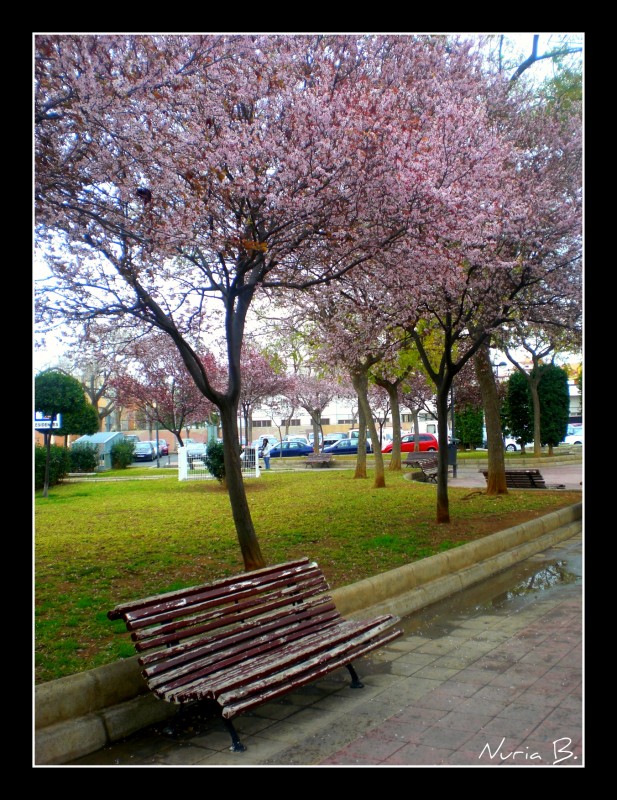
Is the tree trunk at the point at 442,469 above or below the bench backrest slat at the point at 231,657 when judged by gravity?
above

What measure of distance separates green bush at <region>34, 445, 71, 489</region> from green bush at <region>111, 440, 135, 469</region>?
358 inches

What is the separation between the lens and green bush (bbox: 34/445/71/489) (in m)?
22.1

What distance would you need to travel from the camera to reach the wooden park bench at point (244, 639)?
14.0ft

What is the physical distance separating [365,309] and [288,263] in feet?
10.3

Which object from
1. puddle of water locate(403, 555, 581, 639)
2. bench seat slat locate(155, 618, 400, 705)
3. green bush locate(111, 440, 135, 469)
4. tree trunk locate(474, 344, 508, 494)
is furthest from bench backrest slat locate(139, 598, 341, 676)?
green bush locate(111, 440, 135, 469)

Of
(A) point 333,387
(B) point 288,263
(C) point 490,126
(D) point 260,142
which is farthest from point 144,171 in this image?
(A) point 333,387

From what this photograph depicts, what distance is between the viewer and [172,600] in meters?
4.73

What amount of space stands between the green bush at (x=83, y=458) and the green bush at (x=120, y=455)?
4559mm

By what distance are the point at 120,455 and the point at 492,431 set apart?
20.6 m

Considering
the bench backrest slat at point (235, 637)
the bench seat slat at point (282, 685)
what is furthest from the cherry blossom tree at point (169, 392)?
the bench seat slat at point (282, 685)

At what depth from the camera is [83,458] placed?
26812 millimetres

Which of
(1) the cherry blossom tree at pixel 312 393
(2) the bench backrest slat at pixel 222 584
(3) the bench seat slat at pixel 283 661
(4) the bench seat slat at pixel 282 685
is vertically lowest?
(4) the bench seat slat at pixel 282 685

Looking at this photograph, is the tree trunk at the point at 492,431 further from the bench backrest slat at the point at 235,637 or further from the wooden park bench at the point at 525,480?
the bench backrest slat at the point at 235,637

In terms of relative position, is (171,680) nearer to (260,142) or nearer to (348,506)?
(260,142)
